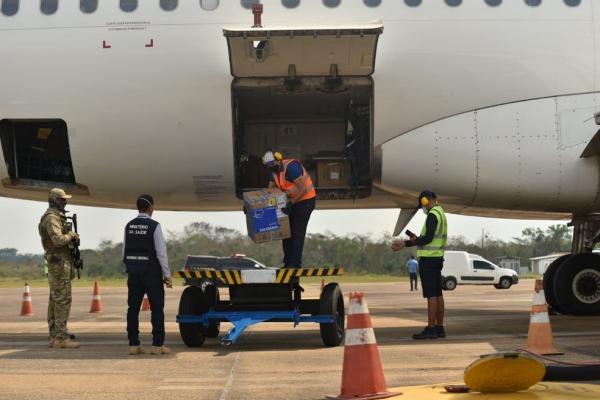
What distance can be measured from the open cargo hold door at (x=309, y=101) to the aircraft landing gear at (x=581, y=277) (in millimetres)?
3818

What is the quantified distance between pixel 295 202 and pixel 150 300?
198 cm

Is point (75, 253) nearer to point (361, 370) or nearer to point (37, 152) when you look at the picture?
point (37, 152)

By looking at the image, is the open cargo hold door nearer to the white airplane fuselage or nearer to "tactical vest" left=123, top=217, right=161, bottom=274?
the white airplane fuselage

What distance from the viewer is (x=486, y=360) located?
5168mm

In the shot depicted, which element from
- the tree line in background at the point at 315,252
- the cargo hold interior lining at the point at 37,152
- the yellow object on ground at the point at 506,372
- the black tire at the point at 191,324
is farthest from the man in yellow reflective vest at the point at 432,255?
the tree line in background at the point at 315,252

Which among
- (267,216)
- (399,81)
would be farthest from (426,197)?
Answer: (267,216)

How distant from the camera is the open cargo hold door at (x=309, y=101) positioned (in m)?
10.4

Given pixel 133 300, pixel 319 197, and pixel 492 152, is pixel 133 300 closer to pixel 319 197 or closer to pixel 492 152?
pixel 319 197

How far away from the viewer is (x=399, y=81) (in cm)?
1098

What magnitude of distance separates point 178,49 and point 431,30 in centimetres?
298

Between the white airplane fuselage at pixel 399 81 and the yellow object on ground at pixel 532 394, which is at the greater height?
the white airplane fuselage at pixel 399 81

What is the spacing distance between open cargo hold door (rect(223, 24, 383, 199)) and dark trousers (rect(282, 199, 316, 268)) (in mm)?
1424

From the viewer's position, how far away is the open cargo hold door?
10.4 meters

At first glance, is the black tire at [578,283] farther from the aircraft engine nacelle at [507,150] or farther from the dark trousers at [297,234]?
the dark trousers at [297,234]
